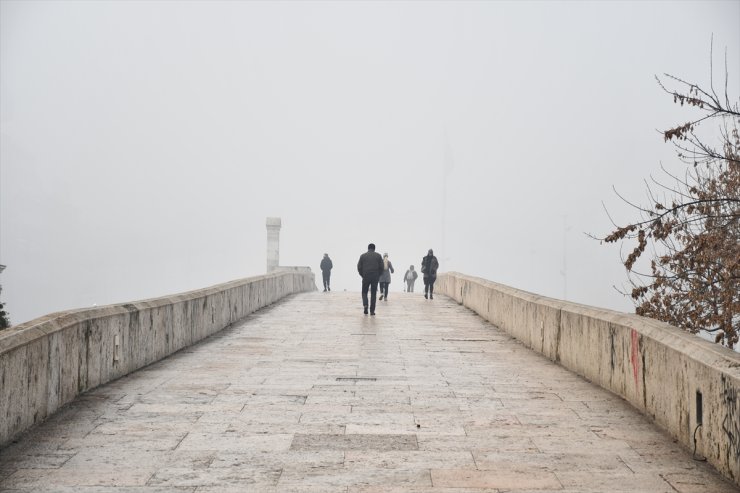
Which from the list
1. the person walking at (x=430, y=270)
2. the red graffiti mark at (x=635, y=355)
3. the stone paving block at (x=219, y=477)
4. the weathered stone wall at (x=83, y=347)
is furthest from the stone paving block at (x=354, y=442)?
the person walking at (x=430, y=270)

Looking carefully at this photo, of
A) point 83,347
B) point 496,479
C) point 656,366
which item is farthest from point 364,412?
point 83,347

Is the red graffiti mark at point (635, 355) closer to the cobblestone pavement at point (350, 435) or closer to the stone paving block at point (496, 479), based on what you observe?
the cobblestone pavement at point (350, 435)

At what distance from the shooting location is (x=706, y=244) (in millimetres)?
12406

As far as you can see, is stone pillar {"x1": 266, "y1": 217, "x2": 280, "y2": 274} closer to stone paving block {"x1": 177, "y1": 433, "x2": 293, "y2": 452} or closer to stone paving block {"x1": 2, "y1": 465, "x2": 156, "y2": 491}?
stone paving block {"x1": 177, "y1": 433, "x2": 293, "y2": 452}

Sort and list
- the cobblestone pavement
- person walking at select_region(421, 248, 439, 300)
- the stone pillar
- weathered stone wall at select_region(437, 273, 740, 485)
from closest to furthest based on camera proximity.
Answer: the cobblestone pavement → weathered stone wall at select_region(437, 273, 740, 485) → person walking at select_region(421, 248, 439, 300) → the stone pillar

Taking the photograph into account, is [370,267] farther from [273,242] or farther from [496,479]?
[273,242]

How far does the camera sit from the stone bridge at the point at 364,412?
4.84 metres

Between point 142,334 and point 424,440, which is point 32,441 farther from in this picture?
point 142,334

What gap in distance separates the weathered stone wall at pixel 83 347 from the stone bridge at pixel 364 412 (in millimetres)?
27

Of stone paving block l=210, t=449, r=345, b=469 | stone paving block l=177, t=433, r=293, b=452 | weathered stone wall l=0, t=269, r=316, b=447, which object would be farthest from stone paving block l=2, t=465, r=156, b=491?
weathered stone wall l=0, t=269, r=316, b=447

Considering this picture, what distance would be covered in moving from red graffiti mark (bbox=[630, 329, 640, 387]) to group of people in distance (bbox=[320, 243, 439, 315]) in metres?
11.3

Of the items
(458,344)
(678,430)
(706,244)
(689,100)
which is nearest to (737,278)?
(706,244)

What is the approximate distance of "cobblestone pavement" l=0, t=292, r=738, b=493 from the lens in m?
4.75

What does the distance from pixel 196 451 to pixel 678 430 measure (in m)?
3.54
